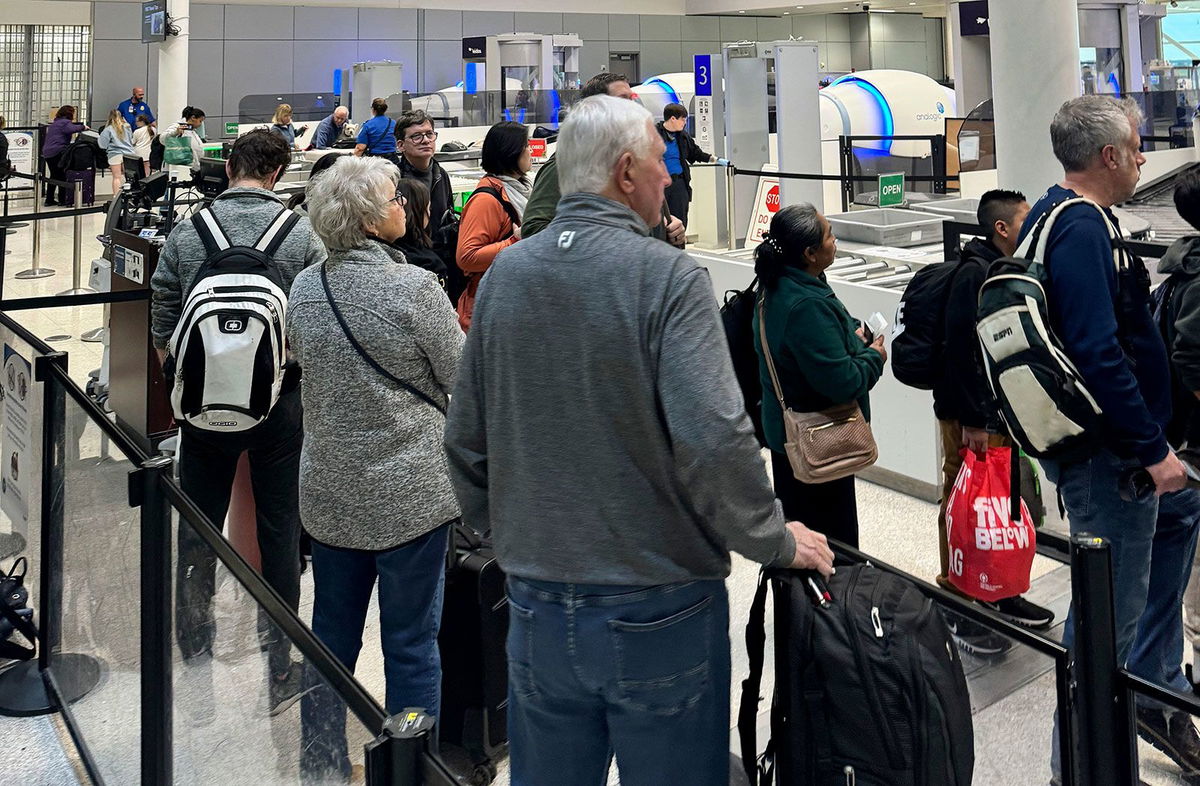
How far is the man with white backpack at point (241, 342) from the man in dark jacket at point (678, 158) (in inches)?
152

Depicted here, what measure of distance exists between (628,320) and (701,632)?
492 mm

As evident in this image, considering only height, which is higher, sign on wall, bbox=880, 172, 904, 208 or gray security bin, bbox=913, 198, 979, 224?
sign on wall, bbox=880, 172, 904, 208

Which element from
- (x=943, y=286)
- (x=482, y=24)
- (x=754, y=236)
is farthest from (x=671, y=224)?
(x=482, y=24)

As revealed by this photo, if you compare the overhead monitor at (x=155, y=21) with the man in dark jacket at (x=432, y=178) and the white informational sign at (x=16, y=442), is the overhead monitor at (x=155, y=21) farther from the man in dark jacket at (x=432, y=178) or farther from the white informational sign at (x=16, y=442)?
the white informational sign at (x=16, y=442)

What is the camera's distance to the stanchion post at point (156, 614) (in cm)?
230

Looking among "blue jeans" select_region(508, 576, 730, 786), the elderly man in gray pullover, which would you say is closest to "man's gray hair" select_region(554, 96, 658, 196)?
the elderly man in gray pullover

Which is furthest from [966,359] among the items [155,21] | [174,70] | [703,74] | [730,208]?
[155,21]

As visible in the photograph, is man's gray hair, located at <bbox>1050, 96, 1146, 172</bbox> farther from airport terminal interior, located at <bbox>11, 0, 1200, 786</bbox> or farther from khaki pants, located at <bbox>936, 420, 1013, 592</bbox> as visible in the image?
khaki pants, located at <bbox>936, 420, 1013, 592</bbox>

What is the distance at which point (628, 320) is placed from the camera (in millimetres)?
1573

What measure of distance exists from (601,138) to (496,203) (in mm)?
2358

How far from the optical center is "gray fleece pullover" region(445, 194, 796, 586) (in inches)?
61.4

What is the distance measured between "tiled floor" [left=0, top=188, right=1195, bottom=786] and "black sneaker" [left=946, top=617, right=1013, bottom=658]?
4 cm

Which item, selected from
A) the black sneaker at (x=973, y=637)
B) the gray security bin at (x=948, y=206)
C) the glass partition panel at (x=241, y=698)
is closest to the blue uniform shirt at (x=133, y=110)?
the gray security bin at (x=948, y=206)

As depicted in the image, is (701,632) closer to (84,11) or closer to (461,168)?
(461,168)
